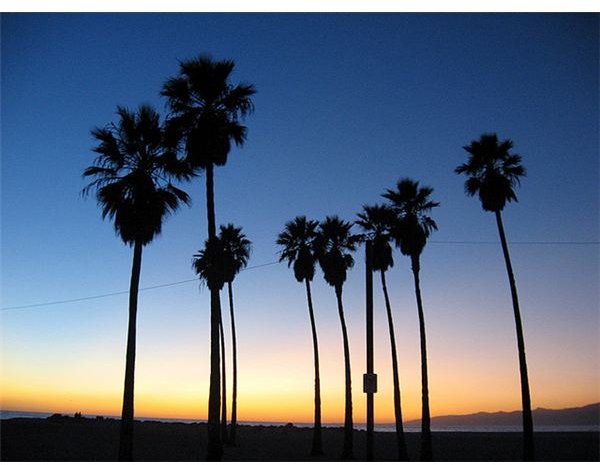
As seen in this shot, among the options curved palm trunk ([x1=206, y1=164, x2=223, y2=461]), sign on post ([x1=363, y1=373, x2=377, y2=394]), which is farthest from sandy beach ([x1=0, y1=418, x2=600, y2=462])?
sign on post ([x1=363, y1=373, x2=377, y2=394])

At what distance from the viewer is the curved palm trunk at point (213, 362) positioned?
21.3 m

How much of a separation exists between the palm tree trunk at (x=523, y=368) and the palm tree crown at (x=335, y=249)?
11955 mm

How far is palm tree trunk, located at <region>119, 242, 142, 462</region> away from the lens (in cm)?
2139

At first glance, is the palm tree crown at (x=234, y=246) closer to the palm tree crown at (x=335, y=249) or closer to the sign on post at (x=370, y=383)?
the palm tree crown at (x=335, y=249)

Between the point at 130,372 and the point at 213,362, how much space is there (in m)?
3.35

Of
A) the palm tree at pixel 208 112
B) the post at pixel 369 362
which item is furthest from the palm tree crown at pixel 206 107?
the post at pixel 369 362

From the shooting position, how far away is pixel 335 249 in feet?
135

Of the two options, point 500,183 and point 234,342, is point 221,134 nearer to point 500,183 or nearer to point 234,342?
point 500,183

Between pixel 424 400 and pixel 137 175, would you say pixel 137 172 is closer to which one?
pixel 137 175

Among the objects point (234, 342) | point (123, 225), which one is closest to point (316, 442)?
point (234, 342)

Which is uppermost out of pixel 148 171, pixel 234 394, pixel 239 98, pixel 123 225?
pixel 239 98

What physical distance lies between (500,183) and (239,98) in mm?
16411

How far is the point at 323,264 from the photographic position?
41.2 meters

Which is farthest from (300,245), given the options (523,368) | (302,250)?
(523,368)
